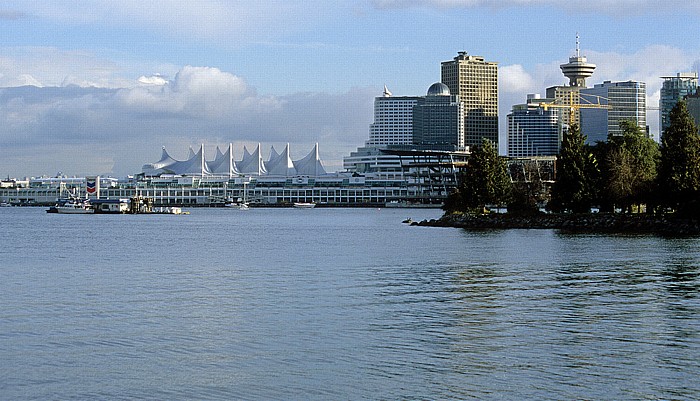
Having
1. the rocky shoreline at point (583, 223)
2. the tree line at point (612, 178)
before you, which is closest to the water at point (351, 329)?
the rocky shoreline at point (583, 223)

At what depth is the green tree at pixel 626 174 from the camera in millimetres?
70250

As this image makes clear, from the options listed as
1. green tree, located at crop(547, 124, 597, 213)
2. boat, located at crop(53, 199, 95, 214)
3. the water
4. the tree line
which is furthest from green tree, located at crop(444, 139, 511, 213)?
boat, located at crop(53, 199, 95, 214)

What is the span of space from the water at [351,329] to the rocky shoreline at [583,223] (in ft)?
87.5

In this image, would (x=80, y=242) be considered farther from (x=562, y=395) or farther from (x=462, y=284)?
(x=562, y=395)

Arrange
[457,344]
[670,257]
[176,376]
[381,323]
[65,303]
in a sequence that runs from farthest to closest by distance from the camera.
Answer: [670,257], [65,303], [381,323], [457,344], [176,376]

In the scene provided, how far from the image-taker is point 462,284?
30.0 m

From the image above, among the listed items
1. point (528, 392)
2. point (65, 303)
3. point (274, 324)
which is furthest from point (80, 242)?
point (528, 392)

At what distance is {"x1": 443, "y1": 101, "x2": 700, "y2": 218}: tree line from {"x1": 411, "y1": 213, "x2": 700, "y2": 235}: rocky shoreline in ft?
3.57

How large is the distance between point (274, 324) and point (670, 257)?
24.7 meters

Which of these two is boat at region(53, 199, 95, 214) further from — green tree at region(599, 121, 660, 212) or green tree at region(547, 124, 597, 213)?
green tree at region(547, 124, 597, 213)

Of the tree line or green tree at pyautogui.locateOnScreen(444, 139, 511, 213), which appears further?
green tree at pyautogui.locateOnScreen(444, 139, 511, 213)

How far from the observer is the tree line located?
65.2 metres

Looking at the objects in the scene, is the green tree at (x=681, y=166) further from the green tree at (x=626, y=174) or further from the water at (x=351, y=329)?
the water at (x=351, y=329)

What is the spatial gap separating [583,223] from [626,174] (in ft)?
15.9
